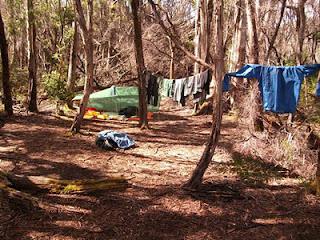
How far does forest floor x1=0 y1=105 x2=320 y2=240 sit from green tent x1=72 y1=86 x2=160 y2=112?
17.1 ft

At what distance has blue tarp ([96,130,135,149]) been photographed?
871 centimetres

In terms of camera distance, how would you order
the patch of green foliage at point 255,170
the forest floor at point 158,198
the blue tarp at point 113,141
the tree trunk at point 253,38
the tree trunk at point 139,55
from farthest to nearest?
1. the tree trunk at point 139,55
2. the tree trunk at point 253,38
3. the blue tarp at point 113,141
4. the patch of green foliage at point 255,170
5. the forest floor at point 158,198

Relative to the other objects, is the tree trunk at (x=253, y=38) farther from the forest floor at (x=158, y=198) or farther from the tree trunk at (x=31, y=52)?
the tree trunk at (x=31, y=52)

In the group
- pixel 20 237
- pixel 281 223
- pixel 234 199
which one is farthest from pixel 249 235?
pixel 20 237

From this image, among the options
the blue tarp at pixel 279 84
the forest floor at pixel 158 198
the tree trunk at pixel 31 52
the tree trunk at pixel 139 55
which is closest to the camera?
the forest floor at pixel 158 198

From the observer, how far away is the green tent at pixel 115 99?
14.6 metres

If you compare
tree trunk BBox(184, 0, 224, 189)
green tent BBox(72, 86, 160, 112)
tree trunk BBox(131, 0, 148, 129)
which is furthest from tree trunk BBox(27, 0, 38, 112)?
tree trunk BBox(184, 0, 224, 189)

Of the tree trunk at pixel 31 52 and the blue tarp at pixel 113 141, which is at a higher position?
the tree trunk at pixel 31 52

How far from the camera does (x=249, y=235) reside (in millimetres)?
4219

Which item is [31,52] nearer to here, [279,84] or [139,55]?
[139,55]

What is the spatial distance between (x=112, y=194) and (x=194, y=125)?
7.65 m

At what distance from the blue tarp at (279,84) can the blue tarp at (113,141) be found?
332 centimetres

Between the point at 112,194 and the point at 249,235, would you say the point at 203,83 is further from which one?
the point at 249,235

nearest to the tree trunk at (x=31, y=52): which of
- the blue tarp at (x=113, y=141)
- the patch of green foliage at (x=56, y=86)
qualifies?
the patch of green foliage at (x=56, y=86)
